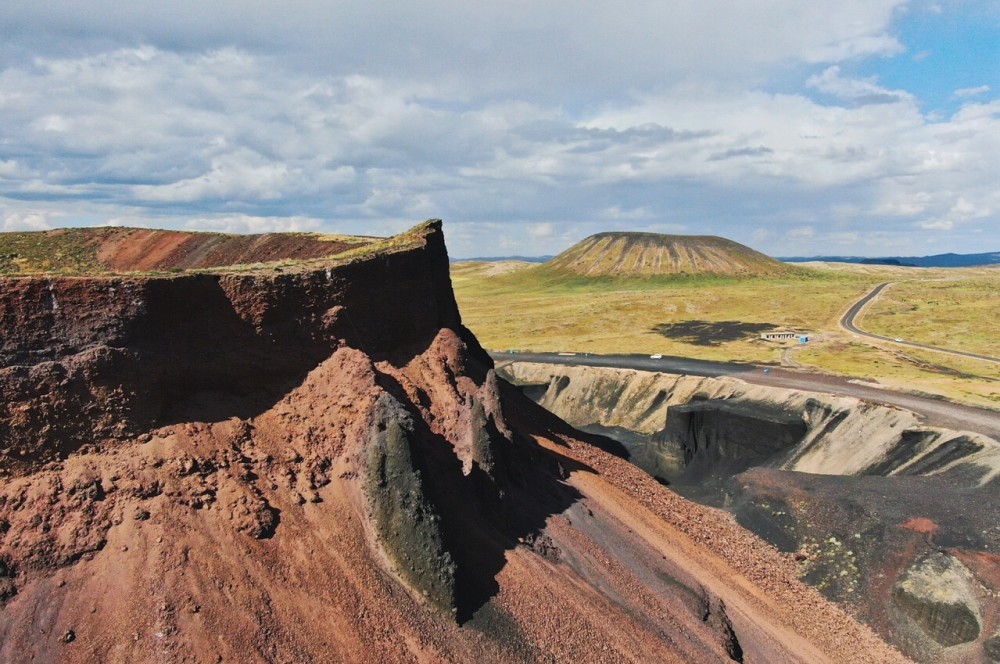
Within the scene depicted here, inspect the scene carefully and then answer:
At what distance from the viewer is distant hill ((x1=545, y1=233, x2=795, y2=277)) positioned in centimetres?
17075

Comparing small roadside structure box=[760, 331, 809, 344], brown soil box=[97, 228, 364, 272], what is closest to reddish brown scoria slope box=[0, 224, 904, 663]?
brown soil box=[97, 228, 364, 272]

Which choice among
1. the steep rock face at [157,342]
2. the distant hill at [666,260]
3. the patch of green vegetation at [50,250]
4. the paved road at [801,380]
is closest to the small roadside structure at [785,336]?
the paved road at [801,380]

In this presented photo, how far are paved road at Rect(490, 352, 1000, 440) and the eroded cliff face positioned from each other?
7.12 feet

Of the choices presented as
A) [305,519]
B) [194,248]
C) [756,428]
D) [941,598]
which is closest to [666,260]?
[756,428]

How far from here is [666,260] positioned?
586 ft

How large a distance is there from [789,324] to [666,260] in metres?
96.0

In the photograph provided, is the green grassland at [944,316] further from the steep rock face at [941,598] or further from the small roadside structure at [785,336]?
the steep rock face at [941,598]

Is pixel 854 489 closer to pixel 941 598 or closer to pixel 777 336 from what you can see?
pixel 941 598

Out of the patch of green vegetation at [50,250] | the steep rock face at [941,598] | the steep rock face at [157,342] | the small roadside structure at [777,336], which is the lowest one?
the steep rock face at [941,598]

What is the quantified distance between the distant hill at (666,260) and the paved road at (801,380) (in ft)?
353

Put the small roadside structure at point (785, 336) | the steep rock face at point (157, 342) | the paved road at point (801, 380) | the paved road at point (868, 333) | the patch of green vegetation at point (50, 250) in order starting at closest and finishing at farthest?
the steep rock face at point (157, 342) < the patch of green vegetation at point (50, 250) < the paved road at point (801, 380) < the paved road at point (868, 333) < the small roadside structure at point (785, 336)

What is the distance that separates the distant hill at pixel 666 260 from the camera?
560 feet

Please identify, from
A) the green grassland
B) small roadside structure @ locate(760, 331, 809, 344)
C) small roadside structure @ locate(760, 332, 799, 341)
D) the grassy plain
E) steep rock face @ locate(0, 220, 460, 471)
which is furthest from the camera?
small roadside structure @ locate(760, 332, 799, 341)

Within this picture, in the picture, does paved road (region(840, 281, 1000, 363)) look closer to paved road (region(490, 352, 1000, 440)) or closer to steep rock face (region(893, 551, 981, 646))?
paved road (region(490, 352, 1000, 440))
